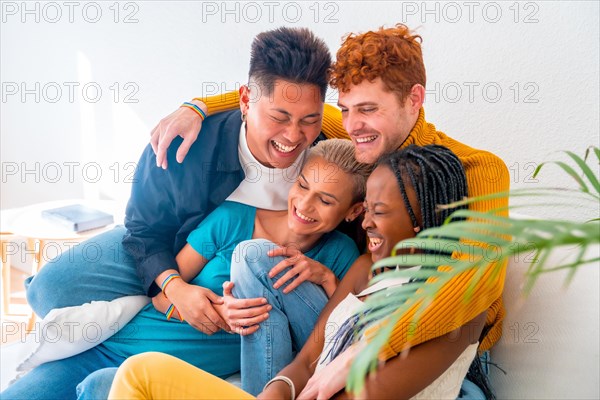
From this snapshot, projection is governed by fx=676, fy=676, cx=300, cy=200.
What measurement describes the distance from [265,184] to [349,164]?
0.84ft

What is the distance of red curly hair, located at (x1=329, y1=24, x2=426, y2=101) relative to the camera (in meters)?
1.58

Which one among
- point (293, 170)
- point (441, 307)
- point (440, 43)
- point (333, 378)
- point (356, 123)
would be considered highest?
point (440, 43)

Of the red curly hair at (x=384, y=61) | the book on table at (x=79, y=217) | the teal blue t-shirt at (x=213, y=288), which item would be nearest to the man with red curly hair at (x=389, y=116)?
the red curly hair at (x=384, y=61)

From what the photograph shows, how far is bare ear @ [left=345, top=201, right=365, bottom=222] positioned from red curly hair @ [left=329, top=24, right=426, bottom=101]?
0.28 meters

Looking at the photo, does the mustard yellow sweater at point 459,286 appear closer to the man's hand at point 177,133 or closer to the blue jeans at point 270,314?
the man's hand at point 177,133

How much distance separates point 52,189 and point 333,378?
7.77 ft

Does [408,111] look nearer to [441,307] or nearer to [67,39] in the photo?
[441,307]

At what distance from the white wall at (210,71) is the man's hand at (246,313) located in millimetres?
1078

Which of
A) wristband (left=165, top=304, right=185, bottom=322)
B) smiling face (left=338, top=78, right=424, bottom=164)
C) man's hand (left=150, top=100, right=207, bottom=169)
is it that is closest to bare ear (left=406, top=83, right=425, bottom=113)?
smiling face (left=338, top=78, right=424, bottom=164)

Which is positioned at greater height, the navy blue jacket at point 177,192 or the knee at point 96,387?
the navy blue jacket at point 177,192

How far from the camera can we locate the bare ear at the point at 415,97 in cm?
163

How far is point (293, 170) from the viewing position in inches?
70.2

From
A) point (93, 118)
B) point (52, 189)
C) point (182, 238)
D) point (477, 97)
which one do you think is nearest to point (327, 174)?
point (182, 238)

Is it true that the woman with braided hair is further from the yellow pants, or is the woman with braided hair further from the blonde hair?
the blonde hair
